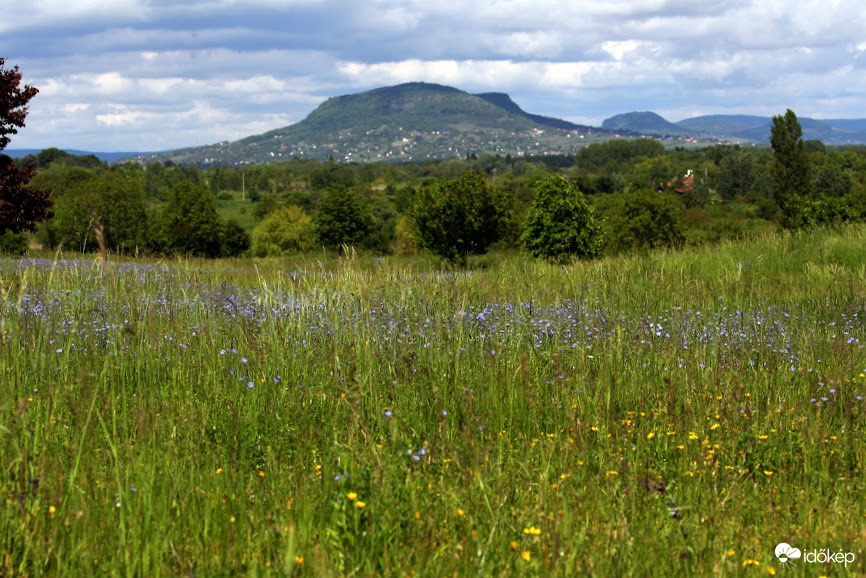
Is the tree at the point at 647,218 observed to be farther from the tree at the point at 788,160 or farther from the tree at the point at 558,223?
the tree at the point at 558,223

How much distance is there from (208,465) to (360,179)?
566ft

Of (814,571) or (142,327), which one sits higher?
(142,327)

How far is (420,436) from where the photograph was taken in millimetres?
4152

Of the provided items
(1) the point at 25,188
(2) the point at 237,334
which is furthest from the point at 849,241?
(1) the point at 25,188

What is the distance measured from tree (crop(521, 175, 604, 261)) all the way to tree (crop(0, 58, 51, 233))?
1845cm

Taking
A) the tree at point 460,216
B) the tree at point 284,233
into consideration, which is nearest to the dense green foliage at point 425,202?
the tree at point 460,216

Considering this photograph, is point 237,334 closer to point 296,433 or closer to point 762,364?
point 296,433

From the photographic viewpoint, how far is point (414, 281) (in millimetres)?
7516

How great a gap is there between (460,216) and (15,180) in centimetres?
1778

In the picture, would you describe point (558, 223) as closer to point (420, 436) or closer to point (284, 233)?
point (420, 436)

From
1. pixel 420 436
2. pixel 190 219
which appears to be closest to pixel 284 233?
pixel 190 219

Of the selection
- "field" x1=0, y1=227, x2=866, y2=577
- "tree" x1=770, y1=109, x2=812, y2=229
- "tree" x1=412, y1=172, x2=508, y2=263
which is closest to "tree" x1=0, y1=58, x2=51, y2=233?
"field" x1=0, y1=227, x2=866, y2=577

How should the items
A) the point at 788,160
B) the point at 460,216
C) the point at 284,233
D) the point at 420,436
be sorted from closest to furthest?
the point at 420,436
the point at 460,216
the point at 788,160
the point at 284,233

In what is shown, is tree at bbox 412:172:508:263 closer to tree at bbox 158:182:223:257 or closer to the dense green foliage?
the dense green foliage
